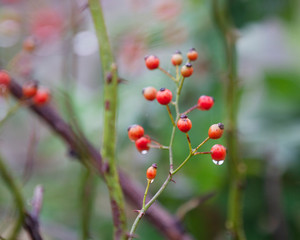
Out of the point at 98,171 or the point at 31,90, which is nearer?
the point at 31,90

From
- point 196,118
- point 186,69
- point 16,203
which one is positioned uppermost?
point 186,69

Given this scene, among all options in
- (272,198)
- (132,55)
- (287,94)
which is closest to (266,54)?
(287,94)

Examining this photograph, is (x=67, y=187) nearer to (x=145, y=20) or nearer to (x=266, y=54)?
(x=145, y=20)

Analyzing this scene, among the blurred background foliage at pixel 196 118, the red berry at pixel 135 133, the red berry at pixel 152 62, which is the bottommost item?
the blurred background foliage at pixel 196 118

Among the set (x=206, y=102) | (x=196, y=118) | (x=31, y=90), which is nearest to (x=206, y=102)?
(x=206, y=102)

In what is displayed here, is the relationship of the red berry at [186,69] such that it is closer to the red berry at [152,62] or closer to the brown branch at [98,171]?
the red berry at [152,62]

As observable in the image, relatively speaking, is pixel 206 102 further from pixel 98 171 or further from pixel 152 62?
pixel 98 171

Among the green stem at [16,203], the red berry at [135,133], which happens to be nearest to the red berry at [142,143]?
the red berry at [135,133]
